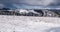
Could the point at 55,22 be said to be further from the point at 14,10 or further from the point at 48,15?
the point at 14,10

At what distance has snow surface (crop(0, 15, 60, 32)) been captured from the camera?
3.81 feet

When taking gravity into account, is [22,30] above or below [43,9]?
below

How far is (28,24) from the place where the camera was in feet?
3.96

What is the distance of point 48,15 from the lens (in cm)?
123

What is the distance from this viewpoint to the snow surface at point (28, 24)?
116 centimetres

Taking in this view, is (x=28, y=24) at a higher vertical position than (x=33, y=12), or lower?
lower

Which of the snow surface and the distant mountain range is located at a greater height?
the distant mountain range

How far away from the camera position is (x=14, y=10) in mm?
1236

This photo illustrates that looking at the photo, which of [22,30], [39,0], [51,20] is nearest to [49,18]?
[51,20]

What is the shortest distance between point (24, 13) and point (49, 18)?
12.1 inches

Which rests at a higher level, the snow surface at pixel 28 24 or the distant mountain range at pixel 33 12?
the distant mountain range at pixel 33 12

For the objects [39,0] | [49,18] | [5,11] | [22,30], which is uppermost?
[39,0]

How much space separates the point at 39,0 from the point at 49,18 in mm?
249

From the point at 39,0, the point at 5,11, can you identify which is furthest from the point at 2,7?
the point at 39,0
